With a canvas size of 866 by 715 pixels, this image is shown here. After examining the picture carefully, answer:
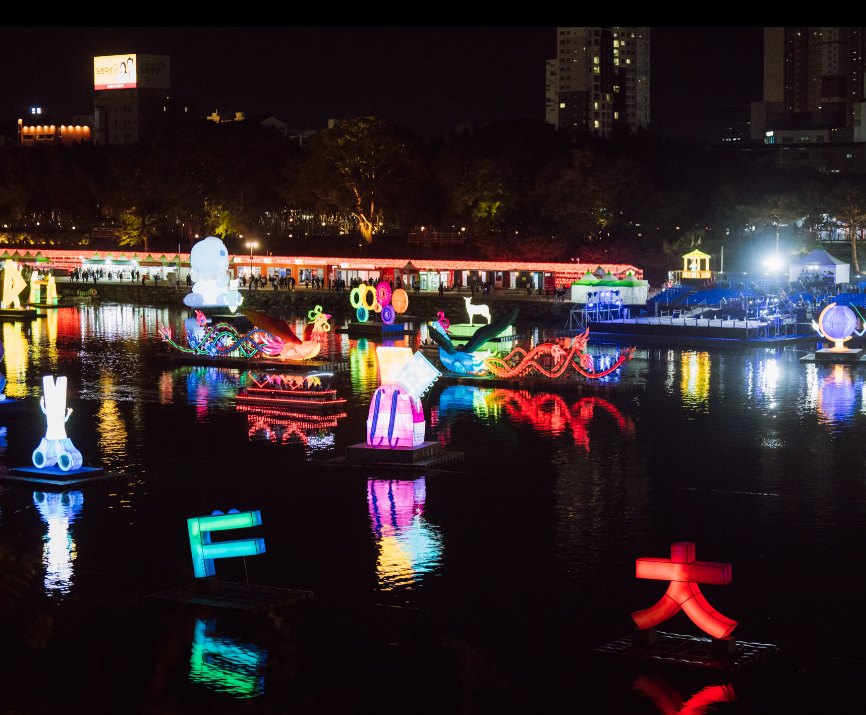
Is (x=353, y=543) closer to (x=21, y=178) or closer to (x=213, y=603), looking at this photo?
Answer: (x=213, y=603)

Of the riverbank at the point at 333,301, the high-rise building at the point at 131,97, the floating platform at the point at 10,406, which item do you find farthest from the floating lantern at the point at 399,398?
the high-rise building at the point at 131,97

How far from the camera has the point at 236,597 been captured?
1364 cm

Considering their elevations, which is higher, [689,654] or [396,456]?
[396,456]

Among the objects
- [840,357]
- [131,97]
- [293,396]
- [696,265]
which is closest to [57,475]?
[293,396]

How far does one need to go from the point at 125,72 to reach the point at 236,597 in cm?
15752

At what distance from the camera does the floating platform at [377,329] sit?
51844mm

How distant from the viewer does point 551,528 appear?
56.0 ft

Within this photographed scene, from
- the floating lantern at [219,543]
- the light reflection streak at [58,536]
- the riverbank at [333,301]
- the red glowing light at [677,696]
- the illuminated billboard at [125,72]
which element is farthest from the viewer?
the illuminated billboard at [125,72]

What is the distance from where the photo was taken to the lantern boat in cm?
2931

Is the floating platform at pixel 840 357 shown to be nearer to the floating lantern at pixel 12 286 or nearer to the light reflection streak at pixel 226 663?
the light reflection streak at pixel 226 663

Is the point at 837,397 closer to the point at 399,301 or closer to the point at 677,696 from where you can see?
the point at 677,696

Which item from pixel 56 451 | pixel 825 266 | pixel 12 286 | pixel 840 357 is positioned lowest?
pixel 56 451

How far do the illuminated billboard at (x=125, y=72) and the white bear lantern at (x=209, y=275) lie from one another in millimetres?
112967

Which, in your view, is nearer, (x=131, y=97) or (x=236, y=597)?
(x=236, y=597)
